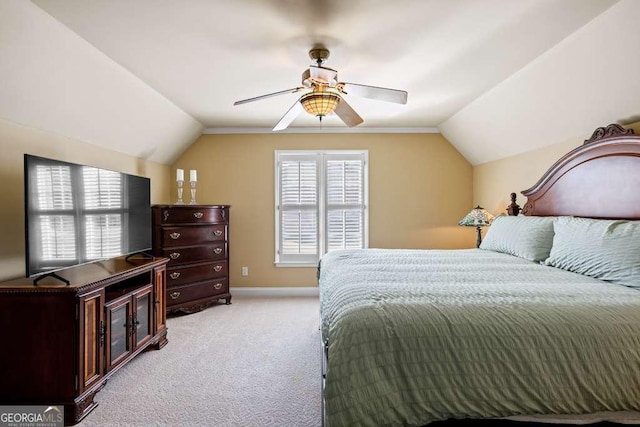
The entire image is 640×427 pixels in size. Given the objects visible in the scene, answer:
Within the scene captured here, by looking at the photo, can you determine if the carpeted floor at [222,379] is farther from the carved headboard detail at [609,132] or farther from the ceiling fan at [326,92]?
the carved headboard detail at [609,132]

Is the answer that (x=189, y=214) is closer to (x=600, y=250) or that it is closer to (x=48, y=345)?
(x=48, y=345)

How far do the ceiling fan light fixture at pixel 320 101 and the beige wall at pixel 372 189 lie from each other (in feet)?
7.79

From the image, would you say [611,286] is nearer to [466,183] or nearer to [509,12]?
[509,12]

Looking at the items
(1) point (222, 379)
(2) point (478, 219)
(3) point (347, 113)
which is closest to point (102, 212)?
(1) point (222, 379)

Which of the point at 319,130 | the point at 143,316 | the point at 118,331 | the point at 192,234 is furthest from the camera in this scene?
the point at 319,130

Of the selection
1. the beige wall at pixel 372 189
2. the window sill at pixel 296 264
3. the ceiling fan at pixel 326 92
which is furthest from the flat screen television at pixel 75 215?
the window sill at pixel 296 264

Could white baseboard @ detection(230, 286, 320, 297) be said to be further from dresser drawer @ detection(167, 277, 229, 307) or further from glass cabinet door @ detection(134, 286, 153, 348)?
glass cabinet door @ detection(134, 286, 153, 348)

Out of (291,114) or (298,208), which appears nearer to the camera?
(291,114)

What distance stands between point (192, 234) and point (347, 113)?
2.48 meters

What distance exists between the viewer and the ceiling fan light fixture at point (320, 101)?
2.56 meters

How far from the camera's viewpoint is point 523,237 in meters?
2.96

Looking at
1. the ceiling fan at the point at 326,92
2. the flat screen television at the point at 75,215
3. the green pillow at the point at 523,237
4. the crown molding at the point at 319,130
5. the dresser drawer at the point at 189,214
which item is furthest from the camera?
the crown molding at the point at 319,130

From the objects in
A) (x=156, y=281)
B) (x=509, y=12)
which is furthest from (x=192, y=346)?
(x=509, y=12)

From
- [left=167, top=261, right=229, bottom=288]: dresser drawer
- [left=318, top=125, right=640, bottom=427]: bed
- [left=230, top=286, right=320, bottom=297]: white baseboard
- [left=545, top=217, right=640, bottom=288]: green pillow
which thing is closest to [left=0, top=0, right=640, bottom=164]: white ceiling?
[left=545, top=217, right=640, bottom=288]: green pillow
